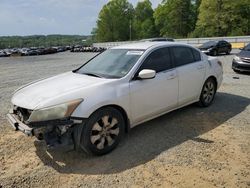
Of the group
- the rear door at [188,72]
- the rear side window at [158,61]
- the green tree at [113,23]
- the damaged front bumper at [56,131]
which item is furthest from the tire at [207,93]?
the green tree at [113,23]

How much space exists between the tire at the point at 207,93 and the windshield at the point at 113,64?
83.1 inches

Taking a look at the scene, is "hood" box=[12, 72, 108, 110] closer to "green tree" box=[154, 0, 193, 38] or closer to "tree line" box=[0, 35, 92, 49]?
"green tree" box=[154, 0, 193, 38]

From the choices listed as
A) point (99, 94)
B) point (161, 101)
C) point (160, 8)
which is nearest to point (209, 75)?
point (161, 101)

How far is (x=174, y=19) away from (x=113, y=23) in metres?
22.8

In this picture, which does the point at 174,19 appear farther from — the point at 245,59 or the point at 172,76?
the point at 172,76

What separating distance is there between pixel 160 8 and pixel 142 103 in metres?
74.5

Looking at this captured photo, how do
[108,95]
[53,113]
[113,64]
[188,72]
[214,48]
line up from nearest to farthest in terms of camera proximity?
[53,113]
[108,95]
[113,64]
[188,72]
[214,48]

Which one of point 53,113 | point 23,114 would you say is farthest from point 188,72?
point 23,114

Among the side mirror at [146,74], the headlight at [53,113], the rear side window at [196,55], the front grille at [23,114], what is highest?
the rear side window at [196,55]

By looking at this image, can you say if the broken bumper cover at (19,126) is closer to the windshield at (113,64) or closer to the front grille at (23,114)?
the front grille at (23,114)

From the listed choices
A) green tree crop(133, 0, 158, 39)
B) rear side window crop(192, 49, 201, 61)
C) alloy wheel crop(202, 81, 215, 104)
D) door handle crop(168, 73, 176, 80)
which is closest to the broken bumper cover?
door handle crop(168, 73, 176, 80)

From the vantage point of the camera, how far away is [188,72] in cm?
571

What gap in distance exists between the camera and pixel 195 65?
6.00 meters

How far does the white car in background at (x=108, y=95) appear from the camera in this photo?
386 centimetres
